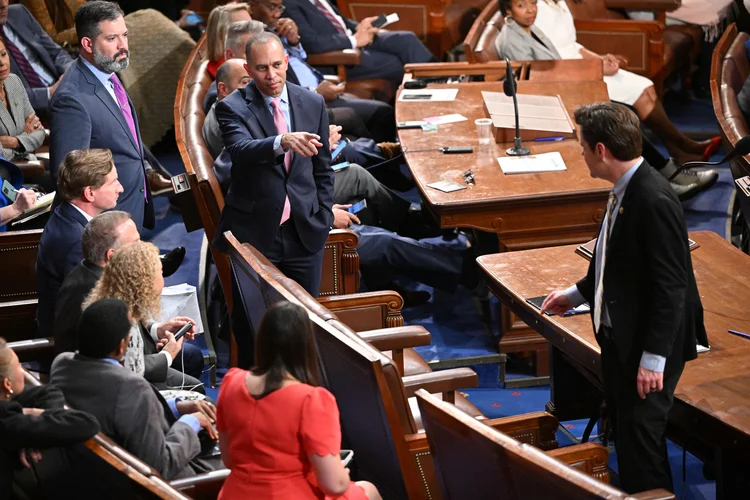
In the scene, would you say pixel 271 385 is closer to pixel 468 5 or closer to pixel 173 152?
pixel 173 152

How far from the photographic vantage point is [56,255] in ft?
10.8

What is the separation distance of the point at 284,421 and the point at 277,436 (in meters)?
0.04

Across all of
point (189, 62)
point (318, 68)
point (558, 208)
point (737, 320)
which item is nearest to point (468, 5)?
point (318, 68)

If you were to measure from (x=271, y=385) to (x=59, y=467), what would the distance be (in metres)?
0.56

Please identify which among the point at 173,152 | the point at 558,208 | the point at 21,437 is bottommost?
the point at 173,152

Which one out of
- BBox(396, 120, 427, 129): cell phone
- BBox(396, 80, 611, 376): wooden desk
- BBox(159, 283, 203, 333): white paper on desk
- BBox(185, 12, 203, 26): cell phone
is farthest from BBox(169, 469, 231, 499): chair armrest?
BBox(185, 12, 203, 26): cell phone

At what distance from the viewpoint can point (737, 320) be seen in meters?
3.11

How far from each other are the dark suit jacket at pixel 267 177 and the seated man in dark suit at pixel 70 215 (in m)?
0.47

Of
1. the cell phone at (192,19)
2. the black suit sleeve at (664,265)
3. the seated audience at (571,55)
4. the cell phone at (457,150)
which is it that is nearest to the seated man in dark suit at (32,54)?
the cell phone at (192,19)

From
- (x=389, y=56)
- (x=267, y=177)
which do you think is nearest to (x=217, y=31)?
(x=267, y=177)

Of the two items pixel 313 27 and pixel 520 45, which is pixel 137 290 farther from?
pixel 313 27

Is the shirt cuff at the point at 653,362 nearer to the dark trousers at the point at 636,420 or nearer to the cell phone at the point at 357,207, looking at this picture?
the dark trousers at the point at 636,420

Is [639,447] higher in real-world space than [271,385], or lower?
lower

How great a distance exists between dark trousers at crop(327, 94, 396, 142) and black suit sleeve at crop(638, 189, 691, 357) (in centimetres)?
411
